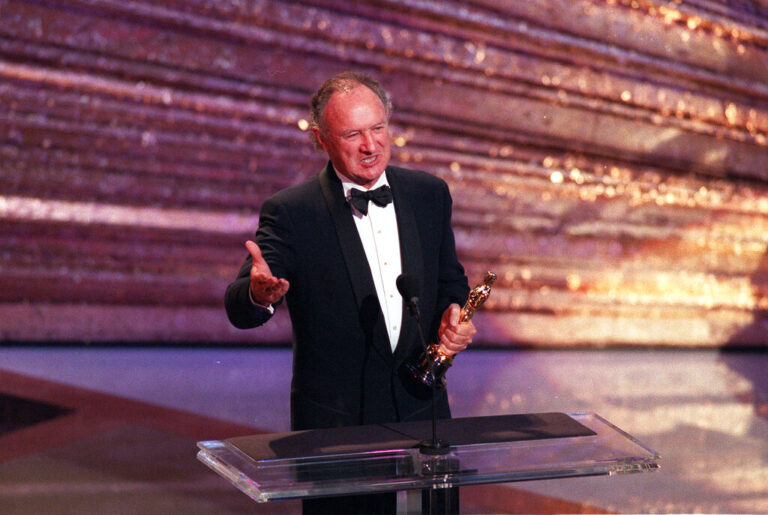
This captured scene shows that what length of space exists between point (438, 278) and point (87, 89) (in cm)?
318

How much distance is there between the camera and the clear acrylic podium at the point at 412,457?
1.27m

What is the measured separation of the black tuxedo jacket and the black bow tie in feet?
0.07

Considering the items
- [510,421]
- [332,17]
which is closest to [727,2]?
[332,17]

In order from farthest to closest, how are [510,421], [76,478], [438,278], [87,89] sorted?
[87,89], [76,478], [438,278], [510,421]

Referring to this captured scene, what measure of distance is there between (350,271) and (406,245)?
126 mm

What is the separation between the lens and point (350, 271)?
1.76 meters

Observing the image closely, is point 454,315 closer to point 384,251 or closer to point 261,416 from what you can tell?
point 384,251

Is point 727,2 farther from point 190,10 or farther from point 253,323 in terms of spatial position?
point 253,323

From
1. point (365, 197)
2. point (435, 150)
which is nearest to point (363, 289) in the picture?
point (365, 197)

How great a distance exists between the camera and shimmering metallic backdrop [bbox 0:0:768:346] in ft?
15.0

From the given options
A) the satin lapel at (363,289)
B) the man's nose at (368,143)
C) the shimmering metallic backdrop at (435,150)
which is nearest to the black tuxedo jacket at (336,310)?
the satin lapel at (363,289)

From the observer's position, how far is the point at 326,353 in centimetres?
179

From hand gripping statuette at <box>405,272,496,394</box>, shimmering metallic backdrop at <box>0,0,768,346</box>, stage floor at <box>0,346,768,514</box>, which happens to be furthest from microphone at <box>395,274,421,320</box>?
shimmering metallic backdrop at <box>0,0,768,346</box>

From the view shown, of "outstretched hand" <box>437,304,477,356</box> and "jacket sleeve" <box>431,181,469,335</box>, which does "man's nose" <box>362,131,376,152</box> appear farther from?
"outstretched hand" <box>437,304,477,356</box>
